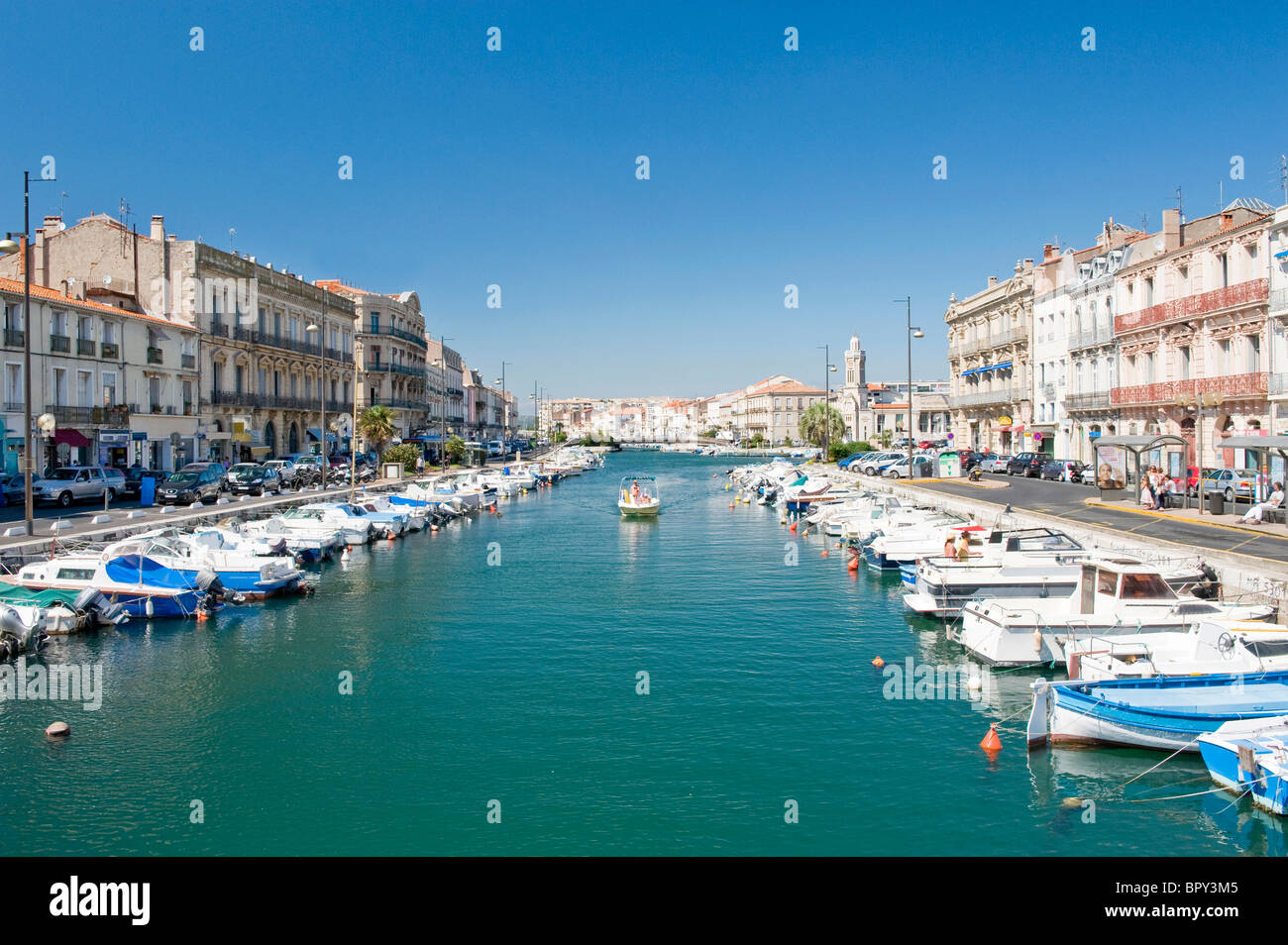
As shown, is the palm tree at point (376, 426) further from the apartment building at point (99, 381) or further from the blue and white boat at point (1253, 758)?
the blue and white boat at point (1253, 758)

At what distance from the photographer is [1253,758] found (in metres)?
12.4

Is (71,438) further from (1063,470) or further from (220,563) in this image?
(1063,470)

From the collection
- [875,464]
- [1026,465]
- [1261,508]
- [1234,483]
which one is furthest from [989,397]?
[1261,508]

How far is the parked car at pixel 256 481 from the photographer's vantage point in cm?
4688

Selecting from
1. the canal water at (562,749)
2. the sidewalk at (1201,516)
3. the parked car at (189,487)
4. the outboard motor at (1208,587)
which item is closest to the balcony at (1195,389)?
the sidewalk at (1201,516)

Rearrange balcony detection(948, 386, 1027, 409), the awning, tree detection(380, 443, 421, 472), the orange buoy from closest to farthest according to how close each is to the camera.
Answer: the orange buoy, the awning, balcony detection(948, 386, 1027, 409), tree detection(380, 443, 421, 472)

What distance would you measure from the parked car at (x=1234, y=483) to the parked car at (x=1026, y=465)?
15.7m

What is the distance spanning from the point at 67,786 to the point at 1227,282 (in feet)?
142

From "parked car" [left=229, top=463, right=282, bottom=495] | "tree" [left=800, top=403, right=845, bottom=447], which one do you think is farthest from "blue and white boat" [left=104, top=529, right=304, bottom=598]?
"tree" [left=800, top=403, right=845, bottom=447]

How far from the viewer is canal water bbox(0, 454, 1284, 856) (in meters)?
11.9

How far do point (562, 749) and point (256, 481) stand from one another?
38168mm

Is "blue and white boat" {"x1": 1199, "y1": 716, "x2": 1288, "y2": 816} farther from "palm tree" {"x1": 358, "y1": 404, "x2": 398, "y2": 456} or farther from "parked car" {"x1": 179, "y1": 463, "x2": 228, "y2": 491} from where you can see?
"palm tree" {"x1": 358, "y1": 404, "x2": 398, "y2": 456}

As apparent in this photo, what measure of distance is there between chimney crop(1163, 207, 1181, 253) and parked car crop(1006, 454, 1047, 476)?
1325 centimetres

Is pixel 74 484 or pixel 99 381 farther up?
pixel 99 381
